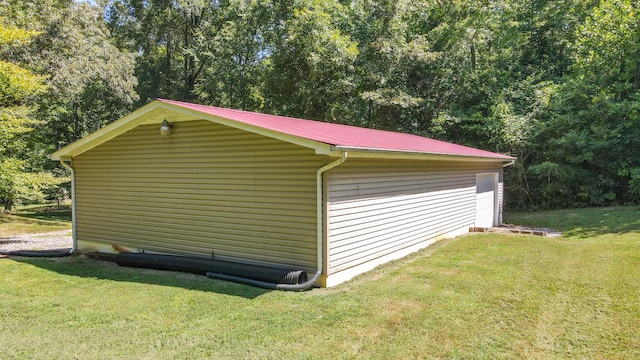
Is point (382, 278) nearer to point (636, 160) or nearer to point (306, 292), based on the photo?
point (306, 292)

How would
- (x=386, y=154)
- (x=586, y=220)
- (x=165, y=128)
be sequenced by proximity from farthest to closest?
(x=586, y=220) < (x=165, y=128) < (x=386, y=154)

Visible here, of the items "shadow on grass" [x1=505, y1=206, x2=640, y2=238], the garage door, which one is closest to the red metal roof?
the garage door

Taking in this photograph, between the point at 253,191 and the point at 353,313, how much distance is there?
2516 millimetres

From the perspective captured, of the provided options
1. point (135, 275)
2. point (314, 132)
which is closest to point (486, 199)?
point (314, 132)

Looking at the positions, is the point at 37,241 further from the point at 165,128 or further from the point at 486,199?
the point at 486,199

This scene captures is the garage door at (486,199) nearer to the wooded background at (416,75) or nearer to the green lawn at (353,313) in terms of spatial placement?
the wooded background at (416,75)

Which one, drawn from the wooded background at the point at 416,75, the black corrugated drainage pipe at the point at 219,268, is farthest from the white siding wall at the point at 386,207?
the wooded background at the point at 416,75

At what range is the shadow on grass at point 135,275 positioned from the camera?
5492mm

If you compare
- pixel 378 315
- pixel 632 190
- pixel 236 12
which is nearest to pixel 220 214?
pixel 378 315

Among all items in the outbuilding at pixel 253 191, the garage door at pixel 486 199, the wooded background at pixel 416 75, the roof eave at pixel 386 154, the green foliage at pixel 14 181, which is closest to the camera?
the roof eave at pixel 386 154

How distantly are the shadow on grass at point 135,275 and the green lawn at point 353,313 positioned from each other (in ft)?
0.10

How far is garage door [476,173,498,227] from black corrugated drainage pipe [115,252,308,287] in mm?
7308

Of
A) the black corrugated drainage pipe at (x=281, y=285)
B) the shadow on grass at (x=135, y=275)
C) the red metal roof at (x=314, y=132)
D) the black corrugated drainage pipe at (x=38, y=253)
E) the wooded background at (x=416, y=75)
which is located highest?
the wooded background at (x=416, y=75)

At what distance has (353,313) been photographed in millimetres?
4527
